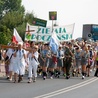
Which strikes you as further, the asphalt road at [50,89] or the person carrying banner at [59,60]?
the person carrying banner at [59,60]

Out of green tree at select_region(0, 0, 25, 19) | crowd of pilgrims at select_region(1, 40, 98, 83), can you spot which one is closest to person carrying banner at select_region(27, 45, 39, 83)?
crowd of pilgrims at select_region(1, 40, 98, 83)

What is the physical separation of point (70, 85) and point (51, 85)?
81 cm

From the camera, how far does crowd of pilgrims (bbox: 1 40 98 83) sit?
20.2 m

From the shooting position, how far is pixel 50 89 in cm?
1772

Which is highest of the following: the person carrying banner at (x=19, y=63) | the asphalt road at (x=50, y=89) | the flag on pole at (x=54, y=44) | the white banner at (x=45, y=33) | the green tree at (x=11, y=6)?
the green tree at (x=11, y=6)

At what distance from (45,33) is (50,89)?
11036mm

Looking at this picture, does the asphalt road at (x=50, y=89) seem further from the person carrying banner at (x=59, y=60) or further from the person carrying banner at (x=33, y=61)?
the person carrying banner at (x=59, y=60)

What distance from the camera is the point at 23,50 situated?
20.1 m

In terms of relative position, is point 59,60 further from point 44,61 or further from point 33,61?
point 33,61

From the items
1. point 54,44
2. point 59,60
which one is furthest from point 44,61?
point 54,44

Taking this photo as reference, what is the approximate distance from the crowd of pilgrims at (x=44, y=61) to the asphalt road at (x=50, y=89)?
55cm

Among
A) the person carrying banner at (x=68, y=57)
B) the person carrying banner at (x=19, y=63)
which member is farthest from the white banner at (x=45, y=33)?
the person carrying banner at (x=19, y=63)

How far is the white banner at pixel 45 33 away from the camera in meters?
27.7

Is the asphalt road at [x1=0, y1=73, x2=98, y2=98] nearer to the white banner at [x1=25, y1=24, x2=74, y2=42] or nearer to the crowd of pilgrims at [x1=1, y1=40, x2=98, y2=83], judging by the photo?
the crowd of pilgrims at [x1=1, y1=40, x2=98, y2=83]
